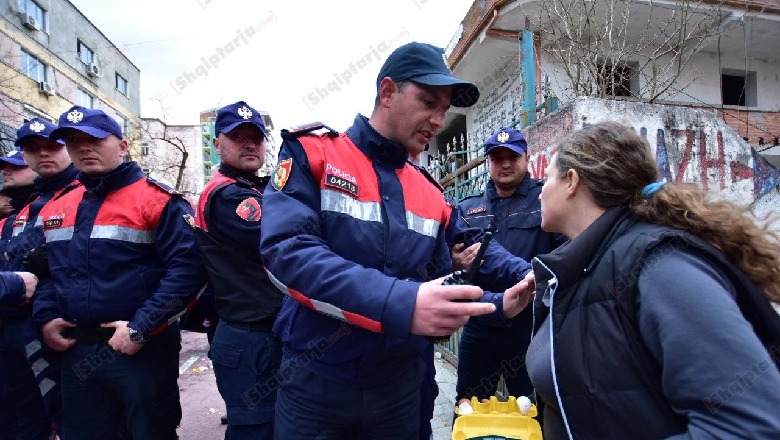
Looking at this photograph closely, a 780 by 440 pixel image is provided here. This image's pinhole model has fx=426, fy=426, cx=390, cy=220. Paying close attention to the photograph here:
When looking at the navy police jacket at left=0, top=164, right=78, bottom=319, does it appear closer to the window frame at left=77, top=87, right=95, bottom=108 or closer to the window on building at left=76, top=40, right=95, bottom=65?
the window frame at left=77, top=87, right=95, bottom=108

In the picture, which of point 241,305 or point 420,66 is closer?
point 420,66

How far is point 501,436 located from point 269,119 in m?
77.7

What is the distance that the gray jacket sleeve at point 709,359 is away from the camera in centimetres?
95

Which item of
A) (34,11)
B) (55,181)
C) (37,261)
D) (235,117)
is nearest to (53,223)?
(37,261)

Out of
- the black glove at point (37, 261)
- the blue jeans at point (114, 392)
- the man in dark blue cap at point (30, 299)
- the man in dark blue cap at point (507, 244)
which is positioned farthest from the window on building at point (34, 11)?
the man in dark blue cap at point (507, 244)

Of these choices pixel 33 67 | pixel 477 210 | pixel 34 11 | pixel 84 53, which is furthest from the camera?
pixel 84 53

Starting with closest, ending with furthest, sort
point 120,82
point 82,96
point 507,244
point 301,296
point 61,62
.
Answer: point 301,296 < point 507,244 < point 61,62 < point 82,96 < point 120,82

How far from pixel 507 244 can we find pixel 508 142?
2.60 feet

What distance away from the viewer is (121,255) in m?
2.46

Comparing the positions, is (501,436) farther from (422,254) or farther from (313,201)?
(313,201)

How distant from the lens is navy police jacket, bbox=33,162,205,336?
242 centimetres

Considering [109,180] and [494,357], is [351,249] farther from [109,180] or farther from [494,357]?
[494,357]

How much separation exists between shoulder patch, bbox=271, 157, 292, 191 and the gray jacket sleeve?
1.17 metres

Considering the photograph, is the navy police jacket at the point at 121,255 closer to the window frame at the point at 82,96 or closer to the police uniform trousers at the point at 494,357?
the police uniform trousers at the point at 494,357
